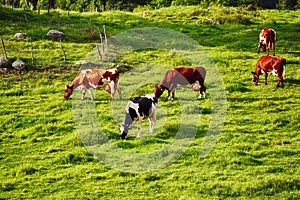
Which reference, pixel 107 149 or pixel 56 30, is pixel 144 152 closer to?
pixel 107 149

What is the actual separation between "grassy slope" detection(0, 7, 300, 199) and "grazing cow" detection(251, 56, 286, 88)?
1.81 ft

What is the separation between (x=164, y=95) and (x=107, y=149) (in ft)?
21.6

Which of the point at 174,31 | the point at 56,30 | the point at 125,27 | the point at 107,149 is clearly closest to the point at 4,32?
the point at 56,30

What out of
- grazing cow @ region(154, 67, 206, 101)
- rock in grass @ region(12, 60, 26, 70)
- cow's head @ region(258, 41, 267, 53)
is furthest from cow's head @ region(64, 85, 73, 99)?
cow's head @ region(258, 41, 267, 53)

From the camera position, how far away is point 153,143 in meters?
16.5

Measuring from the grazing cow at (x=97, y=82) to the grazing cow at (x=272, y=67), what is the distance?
7.15 metres

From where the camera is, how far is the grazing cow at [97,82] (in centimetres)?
2134

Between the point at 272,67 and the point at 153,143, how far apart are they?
8.60 m

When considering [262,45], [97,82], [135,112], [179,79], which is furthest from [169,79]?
[262,45]

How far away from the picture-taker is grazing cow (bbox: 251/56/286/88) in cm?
2162

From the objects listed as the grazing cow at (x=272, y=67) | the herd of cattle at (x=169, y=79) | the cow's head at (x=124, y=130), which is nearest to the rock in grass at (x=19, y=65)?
the herd of cattle at (x=169, y=79)

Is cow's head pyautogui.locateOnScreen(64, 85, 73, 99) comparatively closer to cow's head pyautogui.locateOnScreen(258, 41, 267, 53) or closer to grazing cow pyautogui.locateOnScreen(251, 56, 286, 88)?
grazing cow pyautogui.locateOnScreen(251, 56, 286, 88)

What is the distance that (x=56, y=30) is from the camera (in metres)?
33.6

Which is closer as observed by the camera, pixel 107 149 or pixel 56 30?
pixel 107 149
